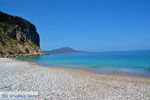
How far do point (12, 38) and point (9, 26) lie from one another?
35.7ft

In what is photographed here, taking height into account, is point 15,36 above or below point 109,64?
above

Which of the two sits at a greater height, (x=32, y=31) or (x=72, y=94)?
(x=32, y=31)

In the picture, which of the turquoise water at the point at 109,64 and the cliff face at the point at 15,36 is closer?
the turquoise water at the point at 109,64

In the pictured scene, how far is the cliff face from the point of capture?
83125 mm

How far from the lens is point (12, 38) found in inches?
3839

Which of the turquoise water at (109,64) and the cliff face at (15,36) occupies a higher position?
the cliff face at (15,36)

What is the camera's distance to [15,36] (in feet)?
337

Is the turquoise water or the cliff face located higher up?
the cliff face

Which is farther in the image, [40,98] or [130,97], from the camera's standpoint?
[130,97]

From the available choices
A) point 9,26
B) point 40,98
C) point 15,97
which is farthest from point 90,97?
point 9,26

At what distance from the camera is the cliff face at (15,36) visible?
83.1m

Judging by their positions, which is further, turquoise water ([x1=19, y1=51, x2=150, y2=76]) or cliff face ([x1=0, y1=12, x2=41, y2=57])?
cliff face ([x1=0, y1=12, x2=41, y2=57])

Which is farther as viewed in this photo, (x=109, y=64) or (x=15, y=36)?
(x=15, y=36)

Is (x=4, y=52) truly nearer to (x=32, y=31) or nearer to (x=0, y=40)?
(x=0, y=40)
